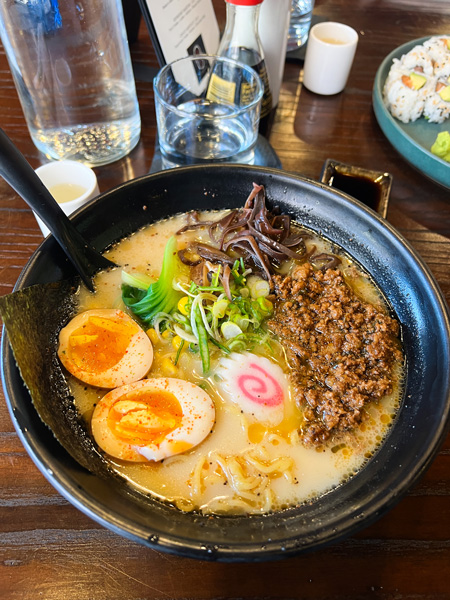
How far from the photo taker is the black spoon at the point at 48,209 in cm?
127

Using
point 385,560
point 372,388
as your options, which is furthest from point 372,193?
point 385,560

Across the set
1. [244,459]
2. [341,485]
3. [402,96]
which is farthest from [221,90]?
[341,485]

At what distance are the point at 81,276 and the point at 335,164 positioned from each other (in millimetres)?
1079

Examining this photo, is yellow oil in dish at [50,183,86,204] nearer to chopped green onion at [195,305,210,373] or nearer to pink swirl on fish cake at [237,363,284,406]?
chopped green onion at [195,305,210,373]

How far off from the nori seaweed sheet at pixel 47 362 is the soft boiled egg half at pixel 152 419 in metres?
0.06

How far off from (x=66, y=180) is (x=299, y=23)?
1869mm

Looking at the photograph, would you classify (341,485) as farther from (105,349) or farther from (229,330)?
(105,349)

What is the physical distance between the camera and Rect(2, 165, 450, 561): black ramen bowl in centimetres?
101

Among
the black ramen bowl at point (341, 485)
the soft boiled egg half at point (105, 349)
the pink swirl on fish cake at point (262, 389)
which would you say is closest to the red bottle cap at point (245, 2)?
the black ramen bowl at point (341, 485)

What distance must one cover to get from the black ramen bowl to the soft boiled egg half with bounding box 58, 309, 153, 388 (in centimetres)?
20

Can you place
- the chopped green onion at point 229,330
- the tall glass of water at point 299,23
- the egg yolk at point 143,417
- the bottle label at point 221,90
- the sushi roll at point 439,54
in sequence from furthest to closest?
the tall glass of water at point 299,23 < the sushi roll at point 439,54 < the bottle label at point 221,90 < the chopped green onion at point 229,330 < the egg yolk at point 143,417

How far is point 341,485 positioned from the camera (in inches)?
49.8

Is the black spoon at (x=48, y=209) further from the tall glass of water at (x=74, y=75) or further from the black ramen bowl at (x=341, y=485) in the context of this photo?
the tall glass of water at (x=74, y=75)

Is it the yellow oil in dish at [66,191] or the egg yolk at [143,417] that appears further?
the yellow oil in dish at [66,191]
